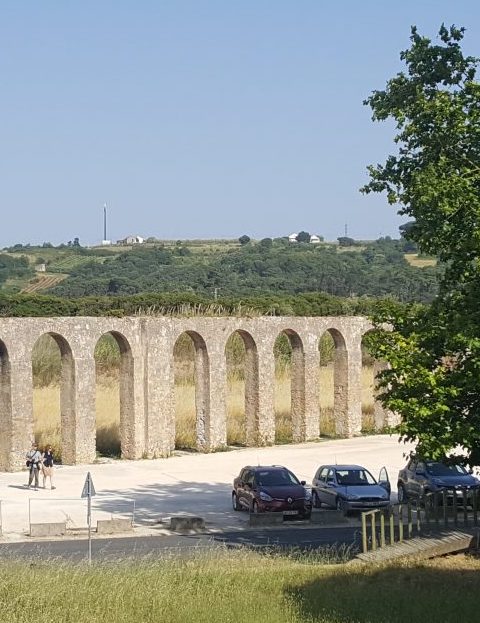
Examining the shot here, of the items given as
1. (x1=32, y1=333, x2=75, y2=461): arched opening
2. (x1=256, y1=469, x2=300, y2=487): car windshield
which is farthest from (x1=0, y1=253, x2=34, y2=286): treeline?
(x1=256, y1=469, x2=300, y2=487): car windshield

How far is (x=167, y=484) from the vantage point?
123 feet

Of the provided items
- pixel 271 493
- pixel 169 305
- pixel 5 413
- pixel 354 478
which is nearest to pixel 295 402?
pixel 5 413

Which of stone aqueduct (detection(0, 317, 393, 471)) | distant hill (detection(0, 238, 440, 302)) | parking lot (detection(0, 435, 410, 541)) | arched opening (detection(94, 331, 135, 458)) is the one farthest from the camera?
distant hill (detection(0, 238, 440, 302))

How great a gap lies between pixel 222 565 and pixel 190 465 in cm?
1894

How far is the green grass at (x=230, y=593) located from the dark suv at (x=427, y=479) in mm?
9000

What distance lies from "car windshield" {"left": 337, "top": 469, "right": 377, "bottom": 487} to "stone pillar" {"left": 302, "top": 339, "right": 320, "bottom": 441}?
14781 mm

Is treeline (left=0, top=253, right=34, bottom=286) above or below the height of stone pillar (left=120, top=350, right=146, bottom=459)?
above

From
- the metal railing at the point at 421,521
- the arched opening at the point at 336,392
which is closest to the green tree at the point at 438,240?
the metal railing at the point at 421,521

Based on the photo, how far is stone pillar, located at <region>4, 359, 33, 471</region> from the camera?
3931cm

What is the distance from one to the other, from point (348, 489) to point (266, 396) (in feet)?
48.1

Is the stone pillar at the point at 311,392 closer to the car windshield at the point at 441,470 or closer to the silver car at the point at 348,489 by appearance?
the silver car at the point at 348,489

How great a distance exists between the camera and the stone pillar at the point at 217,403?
1766 inches

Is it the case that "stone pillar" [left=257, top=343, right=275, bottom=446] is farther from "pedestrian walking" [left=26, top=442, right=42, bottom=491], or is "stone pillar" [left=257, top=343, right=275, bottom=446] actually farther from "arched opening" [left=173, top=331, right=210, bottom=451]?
"pedestrian walking" [left=26, top=442, right=42, bottom=491]

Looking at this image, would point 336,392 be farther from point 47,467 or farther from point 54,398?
point 47,467
